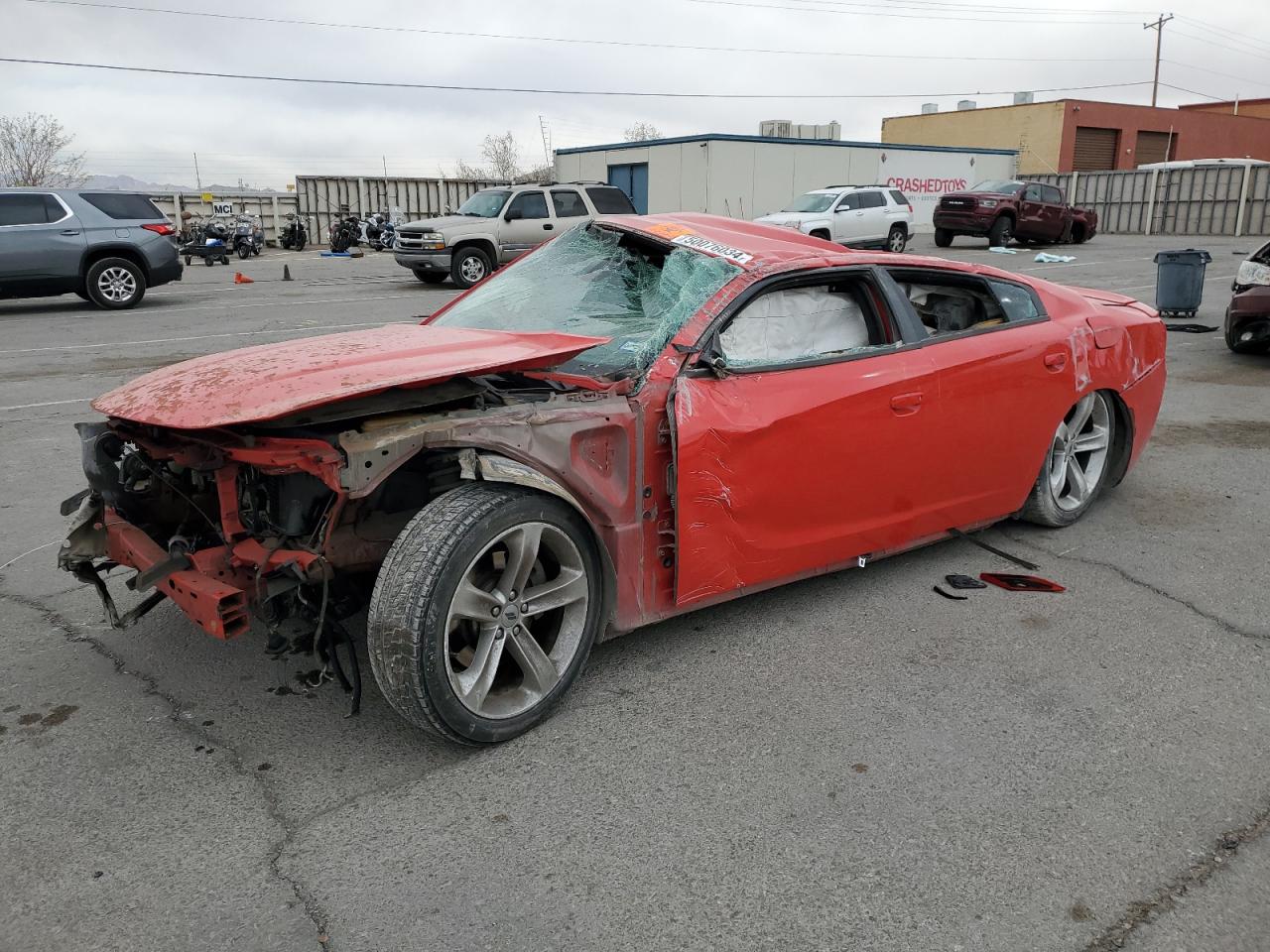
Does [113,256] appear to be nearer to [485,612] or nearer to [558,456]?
[558,456]

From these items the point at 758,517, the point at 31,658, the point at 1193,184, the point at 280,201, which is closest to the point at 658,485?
the point at 758,517

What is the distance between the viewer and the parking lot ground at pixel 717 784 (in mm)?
2273

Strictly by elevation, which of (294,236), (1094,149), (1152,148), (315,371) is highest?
(1152,148)

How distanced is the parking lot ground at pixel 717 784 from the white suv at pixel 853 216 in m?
19.1

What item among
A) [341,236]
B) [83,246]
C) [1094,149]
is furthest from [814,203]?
[1094,149]

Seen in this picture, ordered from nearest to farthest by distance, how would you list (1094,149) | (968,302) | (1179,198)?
(968,302) → (1179,198) → (1094,149)

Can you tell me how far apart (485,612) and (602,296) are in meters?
1.63

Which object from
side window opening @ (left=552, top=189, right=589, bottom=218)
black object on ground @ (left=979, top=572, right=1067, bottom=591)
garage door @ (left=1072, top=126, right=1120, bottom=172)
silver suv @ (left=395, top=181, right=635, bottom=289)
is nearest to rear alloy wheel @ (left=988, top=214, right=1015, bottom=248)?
silver suv @ (left=395, top=181, right=635, bottom=289)

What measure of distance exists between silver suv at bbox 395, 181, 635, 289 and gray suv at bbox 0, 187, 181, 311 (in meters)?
4.29

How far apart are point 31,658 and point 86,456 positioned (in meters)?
0.80

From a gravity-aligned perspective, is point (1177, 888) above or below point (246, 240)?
below

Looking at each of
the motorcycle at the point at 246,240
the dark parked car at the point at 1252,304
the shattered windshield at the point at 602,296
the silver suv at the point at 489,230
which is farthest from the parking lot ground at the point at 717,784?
the motorcycle at the point at 246,240

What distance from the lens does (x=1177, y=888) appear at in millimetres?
2363

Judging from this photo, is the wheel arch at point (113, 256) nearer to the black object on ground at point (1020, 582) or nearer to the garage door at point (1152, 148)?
the black object on ground at point (1020, 582)
